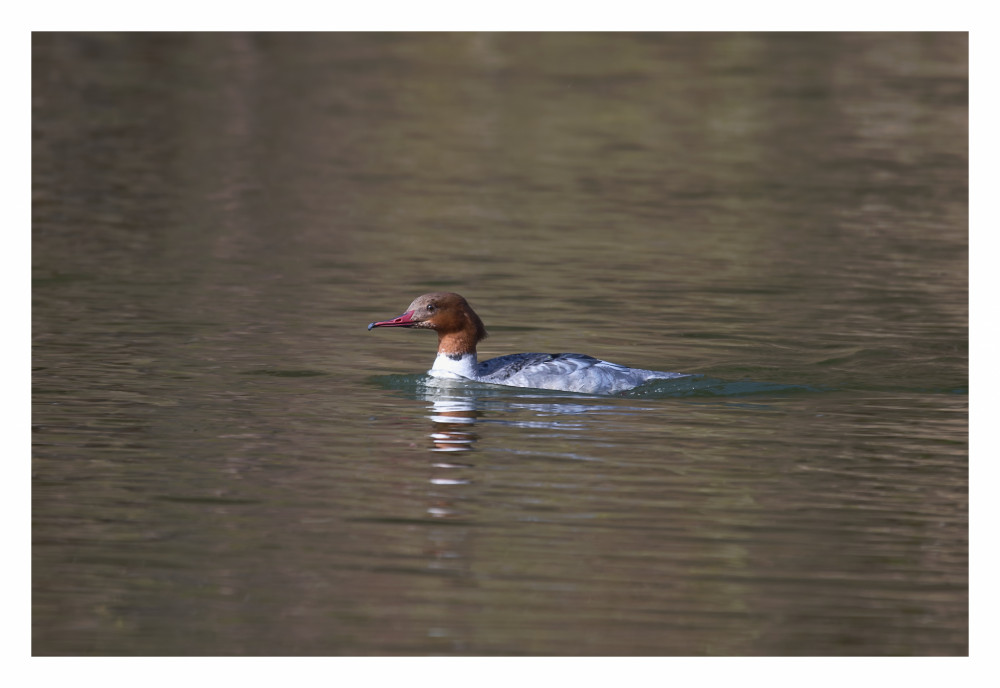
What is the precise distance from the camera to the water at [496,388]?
7762 millimetres

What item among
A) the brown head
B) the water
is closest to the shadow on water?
the water

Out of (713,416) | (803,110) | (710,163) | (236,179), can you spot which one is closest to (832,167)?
(710,163)

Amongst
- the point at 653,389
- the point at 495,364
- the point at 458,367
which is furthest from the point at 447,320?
the point at 653,389

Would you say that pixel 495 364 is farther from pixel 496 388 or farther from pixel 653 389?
pixel 653 389

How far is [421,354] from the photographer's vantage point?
1438cm

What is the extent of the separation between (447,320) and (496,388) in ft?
2.29

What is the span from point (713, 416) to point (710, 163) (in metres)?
14.5

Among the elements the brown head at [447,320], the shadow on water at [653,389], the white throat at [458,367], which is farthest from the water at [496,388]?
the brown head at [447,320]

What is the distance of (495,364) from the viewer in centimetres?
1278

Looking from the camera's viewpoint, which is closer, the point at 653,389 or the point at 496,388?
the point at 653,389

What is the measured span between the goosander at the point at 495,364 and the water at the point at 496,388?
0.22 metres

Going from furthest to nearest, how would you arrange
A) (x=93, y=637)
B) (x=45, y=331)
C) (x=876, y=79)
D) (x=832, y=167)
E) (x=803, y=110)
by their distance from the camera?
(x=876, y=79), (x=803, y=110), (x=832, y=167), (x=45, y=331), (x=93, y=637)

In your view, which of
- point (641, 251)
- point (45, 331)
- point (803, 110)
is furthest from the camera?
point (803, 110)

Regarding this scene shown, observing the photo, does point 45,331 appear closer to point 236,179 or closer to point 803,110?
point 236,179
